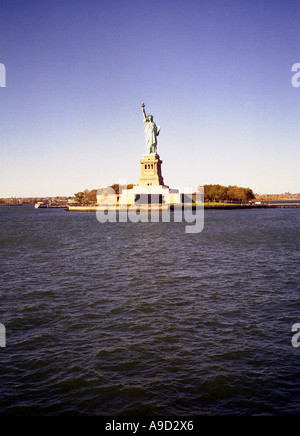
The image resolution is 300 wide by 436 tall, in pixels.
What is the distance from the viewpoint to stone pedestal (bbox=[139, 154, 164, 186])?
86750 millimetres

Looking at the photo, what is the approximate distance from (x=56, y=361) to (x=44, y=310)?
13.9 feet

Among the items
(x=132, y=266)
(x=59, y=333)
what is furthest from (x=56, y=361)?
(x=132, y=266)

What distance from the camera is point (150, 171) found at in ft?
286

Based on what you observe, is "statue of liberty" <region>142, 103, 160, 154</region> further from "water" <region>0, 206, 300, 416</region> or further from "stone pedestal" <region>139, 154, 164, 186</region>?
"water" <region>0, 206, 300, 416</region>

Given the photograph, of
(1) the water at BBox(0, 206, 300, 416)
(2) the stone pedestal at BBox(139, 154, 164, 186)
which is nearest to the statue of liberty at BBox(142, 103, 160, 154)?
(2) the stone pedestal at BBox(139, 154, 164, 186)

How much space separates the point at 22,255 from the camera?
26344 mm

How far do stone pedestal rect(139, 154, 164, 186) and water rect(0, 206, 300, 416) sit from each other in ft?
218

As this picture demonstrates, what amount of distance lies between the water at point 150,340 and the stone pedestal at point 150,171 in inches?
2620

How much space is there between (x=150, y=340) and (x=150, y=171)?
78131 mm

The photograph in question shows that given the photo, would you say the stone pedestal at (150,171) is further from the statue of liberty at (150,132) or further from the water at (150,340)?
the water at (150,340)

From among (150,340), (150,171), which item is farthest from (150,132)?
(150,340)

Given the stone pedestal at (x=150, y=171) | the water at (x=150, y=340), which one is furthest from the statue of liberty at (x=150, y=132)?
the water at (x=150, y=340)

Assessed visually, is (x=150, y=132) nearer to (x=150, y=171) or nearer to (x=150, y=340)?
(x=150, y=171)

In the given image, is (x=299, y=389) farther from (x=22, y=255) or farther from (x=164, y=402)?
(x=22, y=255)
